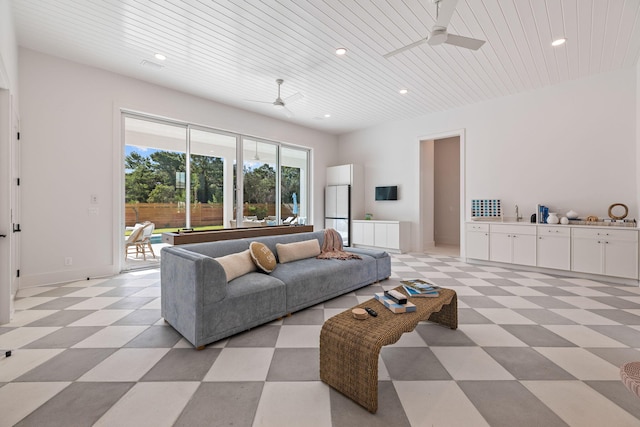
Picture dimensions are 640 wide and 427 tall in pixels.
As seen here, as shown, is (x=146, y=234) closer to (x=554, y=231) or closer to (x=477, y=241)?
(x=477, y=241)

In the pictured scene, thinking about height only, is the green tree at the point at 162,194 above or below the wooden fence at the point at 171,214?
above

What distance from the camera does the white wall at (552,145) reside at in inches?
168

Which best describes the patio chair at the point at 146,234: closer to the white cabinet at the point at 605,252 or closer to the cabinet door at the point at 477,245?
the cabinet door at the point at 477,245

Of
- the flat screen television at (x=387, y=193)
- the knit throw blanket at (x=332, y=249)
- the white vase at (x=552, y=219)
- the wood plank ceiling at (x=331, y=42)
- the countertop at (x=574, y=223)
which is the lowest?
the knit throw blanket at (x=332, y=249)

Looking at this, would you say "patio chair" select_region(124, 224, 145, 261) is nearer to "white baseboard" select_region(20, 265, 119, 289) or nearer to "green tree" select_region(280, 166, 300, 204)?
"white baseboard" select_region(20, 265, 119, 289)

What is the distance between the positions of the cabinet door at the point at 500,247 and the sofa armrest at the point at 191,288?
475 cm

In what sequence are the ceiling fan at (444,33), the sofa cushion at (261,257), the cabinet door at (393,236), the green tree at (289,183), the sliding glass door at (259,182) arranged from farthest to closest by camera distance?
the green tree at (289,183)
the cabinet door at (393,236)
the sliding glass door at (259,182)
the sofa cushion at (261,257)
the ceiling fan at (444,33)

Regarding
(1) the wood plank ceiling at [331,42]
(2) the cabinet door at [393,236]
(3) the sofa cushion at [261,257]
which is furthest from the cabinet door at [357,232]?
(3) the sofa cushion at [261,257]

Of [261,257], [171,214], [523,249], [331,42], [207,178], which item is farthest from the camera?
[207,178]

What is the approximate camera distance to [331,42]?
348 centimetres

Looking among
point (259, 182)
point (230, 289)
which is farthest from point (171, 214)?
point (230, 289)

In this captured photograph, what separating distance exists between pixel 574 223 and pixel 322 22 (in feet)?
15.5

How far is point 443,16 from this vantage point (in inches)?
96.3

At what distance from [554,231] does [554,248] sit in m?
0.27
